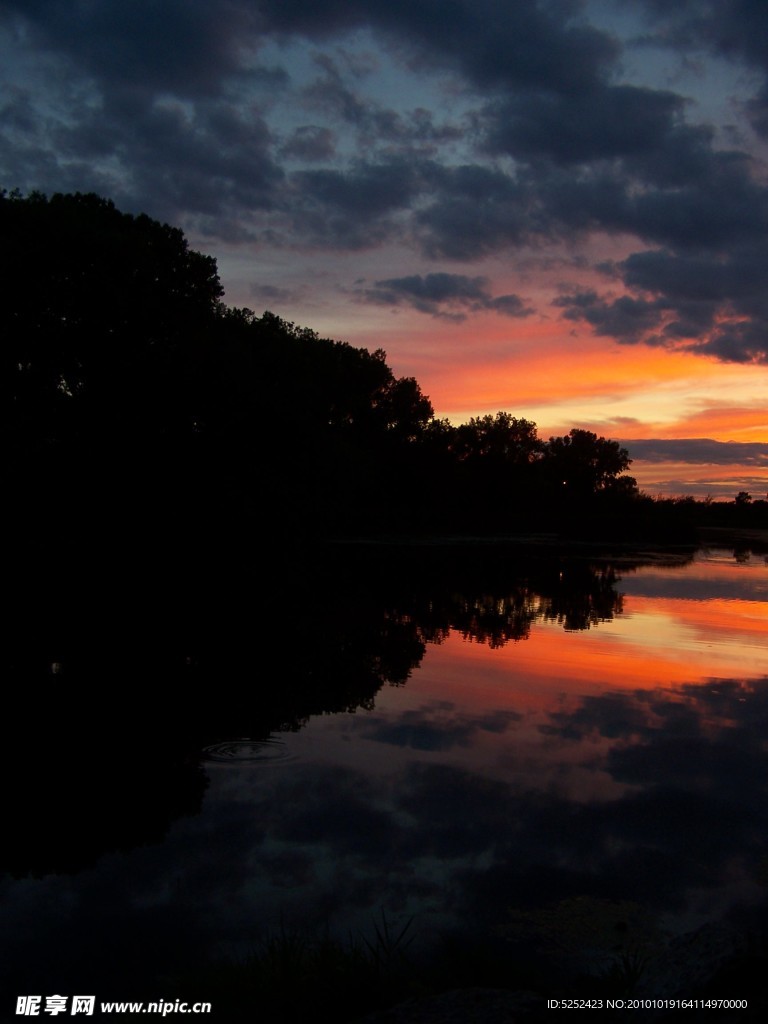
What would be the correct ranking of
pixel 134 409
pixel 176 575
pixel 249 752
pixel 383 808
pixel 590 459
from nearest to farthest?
pixel 383 808
pixel 249 752
pixel 134 409
pixel 176 575
pixel 590 459

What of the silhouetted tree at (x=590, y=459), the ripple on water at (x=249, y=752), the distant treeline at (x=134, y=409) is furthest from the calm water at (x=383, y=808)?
the silhouetted tree at (x=590, y=459)

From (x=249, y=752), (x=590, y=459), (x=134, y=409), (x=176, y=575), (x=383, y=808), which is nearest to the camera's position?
(x=383, y=808)

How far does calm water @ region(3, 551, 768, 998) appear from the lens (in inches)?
263

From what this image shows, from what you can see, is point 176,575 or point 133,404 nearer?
point 133,404

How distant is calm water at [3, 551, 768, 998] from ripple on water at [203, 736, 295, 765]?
0.04m

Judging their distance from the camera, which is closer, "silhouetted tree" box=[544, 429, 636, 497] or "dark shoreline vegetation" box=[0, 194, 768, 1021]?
"dark shoreline vegetation" box=[0, 194, 768, 1021]

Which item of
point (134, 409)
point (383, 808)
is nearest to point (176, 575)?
point (134, 409)

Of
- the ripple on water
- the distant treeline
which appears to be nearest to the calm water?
the ripple on water

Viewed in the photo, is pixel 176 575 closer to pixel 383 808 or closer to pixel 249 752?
pixel 249 752

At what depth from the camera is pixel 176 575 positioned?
33.1 metres

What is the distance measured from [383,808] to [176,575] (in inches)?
996

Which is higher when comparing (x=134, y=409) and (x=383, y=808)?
(x=134, y=409)

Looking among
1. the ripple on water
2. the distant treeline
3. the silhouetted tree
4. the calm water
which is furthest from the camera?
the silhouetted tree

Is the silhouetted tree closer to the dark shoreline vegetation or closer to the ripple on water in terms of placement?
the dark shoreline vegetation
